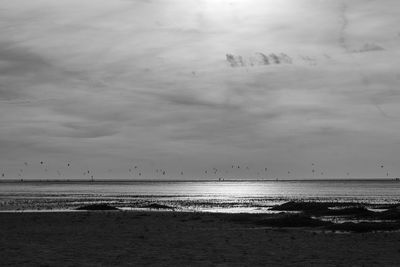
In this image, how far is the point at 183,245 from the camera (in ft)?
118

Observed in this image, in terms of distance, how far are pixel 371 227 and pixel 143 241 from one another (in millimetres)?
20241

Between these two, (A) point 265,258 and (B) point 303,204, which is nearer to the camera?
(A) point 265,258

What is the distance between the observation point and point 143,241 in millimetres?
38031

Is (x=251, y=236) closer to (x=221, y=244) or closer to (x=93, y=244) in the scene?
(x=221, y=244)

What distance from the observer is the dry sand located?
28.5m

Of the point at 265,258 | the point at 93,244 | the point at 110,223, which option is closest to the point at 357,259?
the point at 265,258

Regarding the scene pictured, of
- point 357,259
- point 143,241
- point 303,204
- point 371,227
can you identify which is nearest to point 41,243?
point 143,241

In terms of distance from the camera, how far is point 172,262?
28.2m

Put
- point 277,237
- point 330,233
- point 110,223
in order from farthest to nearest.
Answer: point 110,223 → point 330,233 → point 277,237

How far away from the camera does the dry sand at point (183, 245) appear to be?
28.5 metres

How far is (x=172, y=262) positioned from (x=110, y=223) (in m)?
26.7

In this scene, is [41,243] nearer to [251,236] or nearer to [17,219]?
[251,236]

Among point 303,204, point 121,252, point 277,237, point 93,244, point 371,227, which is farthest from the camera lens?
point 303,204

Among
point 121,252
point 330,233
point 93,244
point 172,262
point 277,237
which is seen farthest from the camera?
point 330,233
